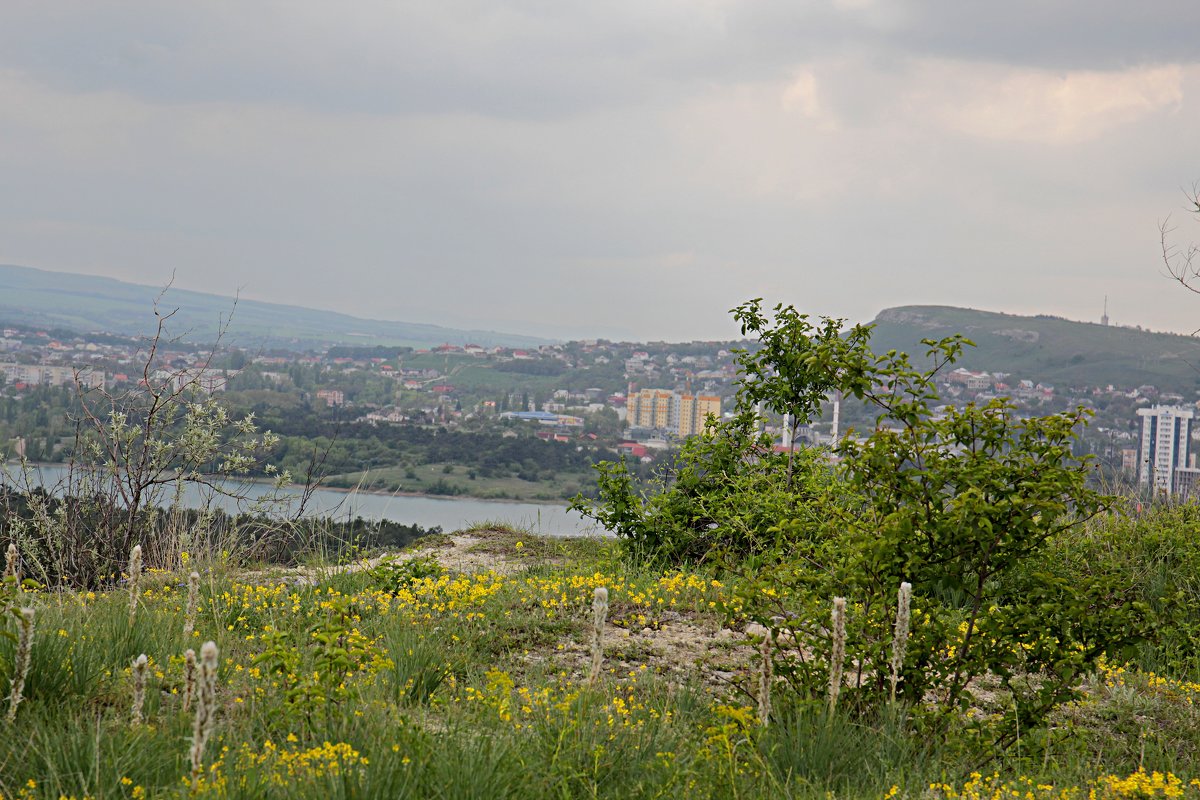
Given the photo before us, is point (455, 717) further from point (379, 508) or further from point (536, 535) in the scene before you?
point (379, 508)

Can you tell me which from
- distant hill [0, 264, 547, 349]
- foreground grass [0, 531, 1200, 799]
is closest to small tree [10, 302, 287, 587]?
foreground grass [0, 531, 1200, 799]

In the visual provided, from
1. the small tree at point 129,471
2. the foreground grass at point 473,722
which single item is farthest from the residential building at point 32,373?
the foreground grass at point 473,722

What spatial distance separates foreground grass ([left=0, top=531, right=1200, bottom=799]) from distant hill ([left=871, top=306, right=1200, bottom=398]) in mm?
35177

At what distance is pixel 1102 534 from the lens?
851 centimetres

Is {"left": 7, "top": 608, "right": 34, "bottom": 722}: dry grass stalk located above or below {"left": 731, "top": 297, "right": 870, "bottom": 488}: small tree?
below

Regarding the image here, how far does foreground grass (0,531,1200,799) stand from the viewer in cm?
277

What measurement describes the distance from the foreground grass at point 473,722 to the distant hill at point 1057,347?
35.2m

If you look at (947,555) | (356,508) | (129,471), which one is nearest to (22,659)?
(947,555)

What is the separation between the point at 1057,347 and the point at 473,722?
180ft

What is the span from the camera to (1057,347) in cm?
5172

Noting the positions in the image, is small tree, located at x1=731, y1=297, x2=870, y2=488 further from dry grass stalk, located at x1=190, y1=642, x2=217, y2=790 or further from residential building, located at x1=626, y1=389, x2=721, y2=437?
residential building, located at x1=626, y1=389, x2=721, y2=437

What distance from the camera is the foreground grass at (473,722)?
9.08 feet

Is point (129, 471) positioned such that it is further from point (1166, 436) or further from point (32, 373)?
point (1166, 436)

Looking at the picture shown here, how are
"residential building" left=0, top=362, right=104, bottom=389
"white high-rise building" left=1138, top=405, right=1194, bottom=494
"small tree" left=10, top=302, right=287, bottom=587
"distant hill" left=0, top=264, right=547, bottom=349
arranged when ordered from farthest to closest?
1. "distant hill" left=0, top=264, right=547, bottom=349
2. "residential building" left=0, top=362, right=104, bottom=389
3. "white high-rise building" left=1138, top=405, right=1194, bottom=494
4. "small tree" left=10, top=302, right=287, bottom=587
